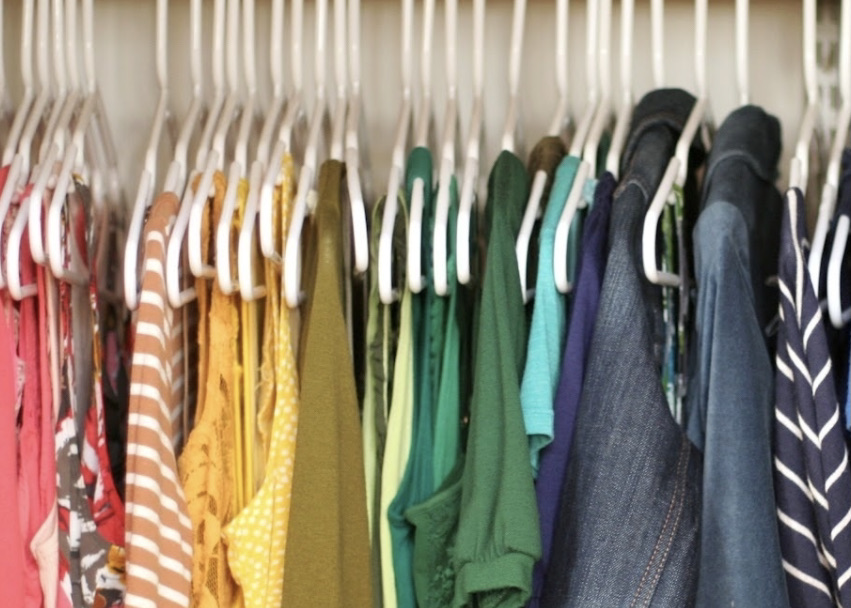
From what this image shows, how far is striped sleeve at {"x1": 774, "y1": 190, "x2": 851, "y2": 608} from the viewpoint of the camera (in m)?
1.06

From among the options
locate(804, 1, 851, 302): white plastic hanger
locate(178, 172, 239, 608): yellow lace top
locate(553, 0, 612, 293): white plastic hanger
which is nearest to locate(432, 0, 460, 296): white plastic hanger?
locate(553, 0, 612, 293): white plastic hanger

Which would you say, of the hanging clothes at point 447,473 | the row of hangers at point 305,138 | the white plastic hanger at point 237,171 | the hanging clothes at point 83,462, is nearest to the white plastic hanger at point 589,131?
the row of hangers at point 305,138

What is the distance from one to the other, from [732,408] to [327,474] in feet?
1.20

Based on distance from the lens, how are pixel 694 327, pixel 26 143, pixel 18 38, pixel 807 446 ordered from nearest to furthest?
pixel 807 446 < pixel 694 327 < pixel 26 143 < pixel 18 38

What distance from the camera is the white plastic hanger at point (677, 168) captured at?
3.72 ft

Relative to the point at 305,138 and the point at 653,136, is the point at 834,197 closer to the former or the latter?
the point at 653,136

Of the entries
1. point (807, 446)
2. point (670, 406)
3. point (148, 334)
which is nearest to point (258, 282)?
point (148, 334)

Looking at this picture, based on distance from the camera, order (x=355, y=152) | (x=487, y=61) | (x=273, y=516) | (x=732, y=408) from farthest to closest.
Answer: (x=487, y=61), (x=355, y=152), (x=273, y=516), (x=732, y=408)

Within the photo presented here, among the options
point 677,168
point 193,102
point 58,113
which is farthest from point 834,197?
point 58,113

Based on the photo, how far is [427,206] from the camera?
123 centimetres

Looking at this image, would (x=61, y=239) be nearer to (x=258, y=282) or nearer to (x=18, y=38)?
(x=258, y=282)

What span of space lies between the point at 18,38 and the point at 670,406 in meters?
0.95

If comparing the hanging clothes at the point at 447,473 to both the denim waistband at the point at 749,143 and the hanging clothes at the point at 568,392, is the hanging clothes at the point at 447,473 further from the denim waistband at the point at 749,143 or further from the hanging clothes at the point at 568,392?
the denim waistband at the point at 749,143

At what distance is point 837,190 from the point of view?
1.20 m
